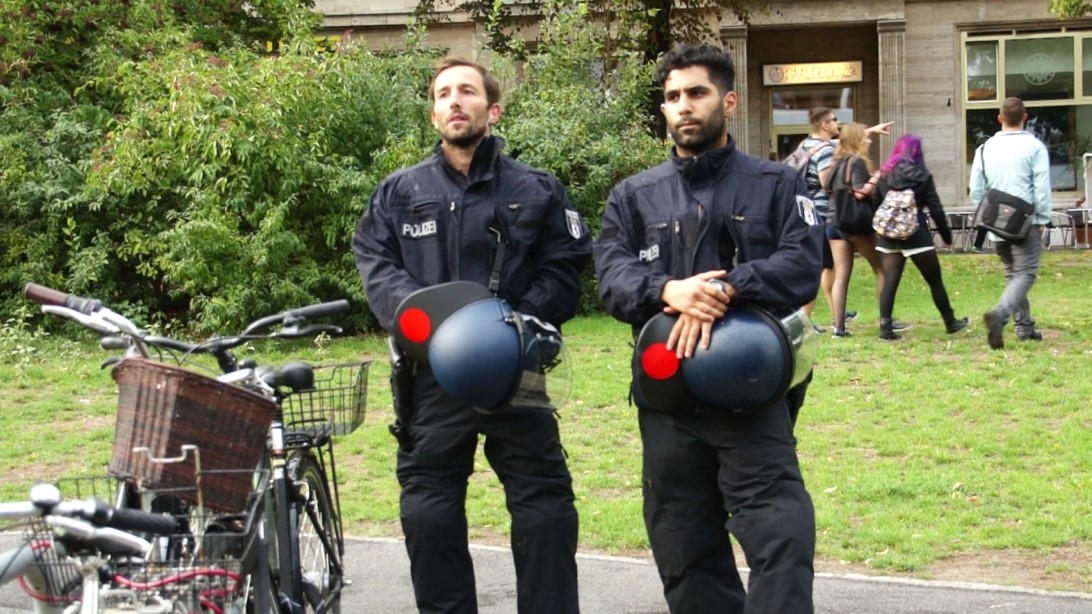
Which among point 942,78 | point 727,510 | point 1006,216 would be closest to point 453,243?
point 727,510

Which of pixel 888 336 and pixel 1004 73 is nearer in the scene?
pixel 888 336

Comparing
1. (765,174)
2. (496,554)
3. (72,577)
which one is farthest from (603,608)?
(72,577)

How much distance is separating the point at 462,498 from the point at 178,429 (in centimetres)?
137

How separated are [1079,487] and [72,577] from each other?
18.0 ft

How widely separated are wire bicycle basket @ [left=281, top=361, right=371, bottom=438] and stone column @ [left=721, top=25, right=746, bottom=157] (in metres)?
22.9

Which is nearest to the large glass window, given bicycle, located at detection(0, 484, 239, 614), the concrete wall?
the concrete wall

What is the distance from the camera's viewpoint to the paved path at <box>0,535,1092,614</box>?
5707 millimetres

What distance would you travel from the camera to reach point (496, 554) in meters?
6.67

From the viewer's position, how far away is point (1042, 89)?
92.3 ft

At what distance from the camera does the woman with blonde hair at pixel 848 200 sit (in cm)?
1181

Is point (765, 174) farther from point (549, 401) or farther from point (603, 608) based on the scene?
point (603, 608)

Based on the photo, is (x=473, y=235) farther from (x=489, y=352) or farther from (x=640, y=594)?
(x=640, y=594)

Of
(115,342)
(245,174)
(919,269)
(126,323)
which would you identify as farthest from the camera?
(245,174)

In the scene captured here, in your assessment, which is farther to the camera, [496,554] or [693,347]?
[496,554]
